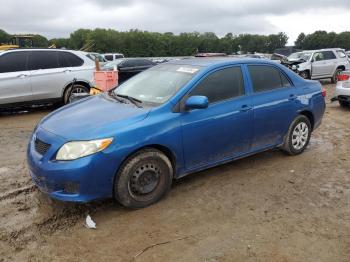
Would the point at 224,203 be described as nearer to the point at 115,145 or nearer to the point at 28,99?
the point at 115,145

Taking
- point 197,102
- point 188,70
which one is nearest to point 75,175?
point 197,102

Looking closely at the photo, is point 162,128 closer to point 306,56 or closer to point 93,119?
point 93,119

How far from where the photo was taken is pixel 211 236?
388cm

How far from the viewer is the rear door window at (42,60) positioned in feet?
34.1

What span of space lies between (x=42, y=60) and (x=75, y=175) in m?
7.48

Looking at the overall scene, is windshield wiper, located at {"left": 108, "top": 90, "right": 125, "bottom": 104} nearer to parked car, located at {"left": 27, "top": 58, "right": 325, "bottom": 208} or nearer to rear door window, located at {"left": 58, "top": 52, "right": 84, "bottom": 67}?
parked car, located at {"left": 27, "top": 58, "right": 325, "bottom": 208}

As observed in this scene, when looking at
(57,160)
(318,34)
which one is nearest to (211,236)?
(57,160)

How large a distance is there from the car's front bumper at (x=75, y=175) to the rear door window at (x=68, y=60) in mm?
7173

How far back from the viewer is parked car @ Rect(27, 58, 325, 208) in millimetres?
4059

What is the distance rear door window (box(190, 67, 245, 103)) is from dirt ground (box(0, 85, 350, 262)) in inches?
45.3

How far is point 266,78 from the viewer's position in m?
5.79

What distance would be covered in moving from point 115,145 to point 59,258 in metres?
1.22

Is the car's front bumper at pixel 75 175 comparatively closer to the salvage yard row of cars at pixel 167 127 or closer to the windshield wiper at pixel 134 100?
the salvage yard row of cars at pixel 167 127

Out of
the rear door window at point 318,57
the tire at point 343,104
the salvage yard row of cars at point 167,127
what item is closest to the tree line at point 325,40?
the rear door window at point 318,57
